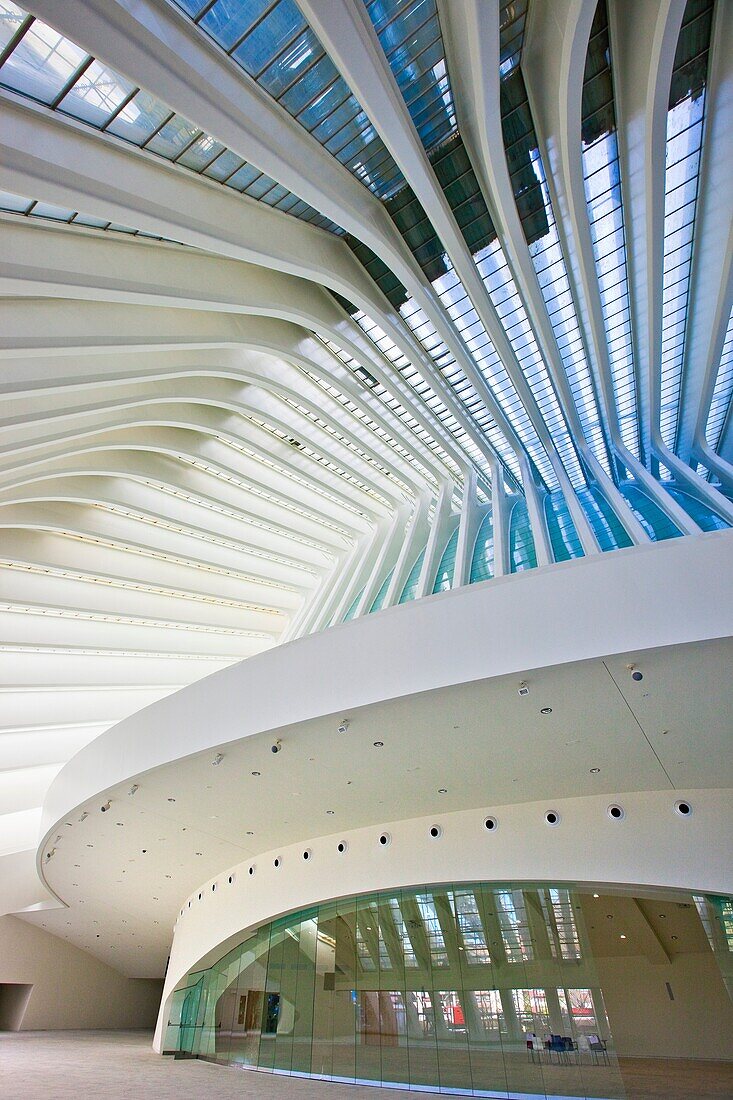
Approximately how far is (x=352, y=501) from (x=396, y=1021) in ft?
38.7

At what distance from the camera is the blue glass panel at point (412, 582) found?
14.0 meters

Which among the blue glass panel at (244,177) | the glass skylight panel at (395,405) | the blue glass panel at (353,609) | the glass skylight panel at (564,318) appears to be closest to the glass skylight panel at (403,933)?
the blue glass panel at (353,609)

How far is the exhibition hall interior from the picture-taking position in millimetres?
7277

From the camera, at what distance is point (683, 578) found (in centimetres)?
684

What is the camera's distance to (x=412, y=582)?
571 inches

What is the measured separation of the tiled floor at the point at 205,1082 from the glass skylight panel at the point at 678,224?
12.2 metres

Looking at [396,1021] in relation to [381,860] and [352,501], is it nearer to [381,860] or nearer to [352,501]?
[381,860]

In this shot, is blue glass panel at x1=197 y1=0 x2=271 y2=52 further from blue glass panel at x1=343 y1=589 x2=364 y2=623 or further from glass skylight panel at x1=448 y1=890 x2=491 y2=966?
glass skylight panel at x1=448 y1=890 x2=491 y2=966

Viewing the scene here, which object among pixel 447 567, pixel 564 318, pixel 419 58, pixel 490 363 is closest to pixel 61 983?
pixel 447 567

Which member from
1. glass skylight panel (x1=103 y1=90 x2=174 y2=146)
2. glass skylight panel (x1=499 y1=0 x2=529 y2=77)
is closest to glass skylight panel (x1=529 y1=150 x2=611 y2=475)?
glass skylight panel (x1=499 y1=0 x2=529 y2=77)

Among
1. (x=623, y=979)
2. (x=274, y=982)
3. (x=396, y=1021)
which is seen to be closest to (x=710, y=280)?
(x=623, y=979)

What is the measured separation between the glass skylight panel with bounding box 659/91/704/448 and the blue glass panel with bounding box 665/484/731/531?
3.45m

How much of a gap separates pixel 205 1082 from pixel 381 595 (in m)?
9.49

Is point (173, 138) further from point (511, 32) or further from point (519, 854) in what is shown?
point (519, 854)
